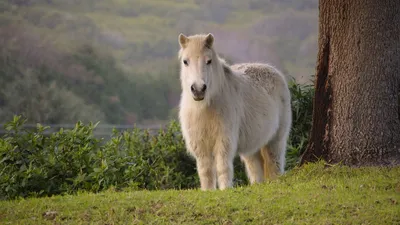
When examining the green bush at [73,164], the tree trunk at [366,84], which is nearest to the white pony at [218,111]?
the tree trunk at [366,84]

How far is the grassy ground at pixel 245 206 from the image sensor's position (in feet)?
18.6

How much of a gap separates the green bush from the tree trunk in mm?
2965

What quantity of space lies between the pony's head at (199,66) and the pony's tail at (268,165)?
225 cm

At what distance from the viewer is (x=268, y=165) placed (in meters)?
9.20

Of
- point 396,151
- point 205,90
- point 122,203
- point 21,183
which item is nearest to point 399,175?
point 396,151

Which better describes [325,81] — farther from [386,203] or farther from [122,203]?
[122,203]

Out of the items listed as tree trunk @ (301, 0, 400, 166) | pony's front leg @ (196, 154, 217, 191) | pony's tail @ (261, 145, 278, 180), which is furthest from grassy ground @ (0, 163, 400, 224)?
pony's tail @ (261, 145, 278, 180)

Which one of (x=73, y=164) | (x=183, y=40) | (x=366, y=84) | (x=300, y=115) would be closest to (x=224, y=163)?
(x=183, y=40)

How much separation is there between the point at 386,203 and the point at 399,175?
3.22 feet

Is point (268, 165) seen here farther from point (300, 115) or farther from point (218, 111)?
point (300, 115)

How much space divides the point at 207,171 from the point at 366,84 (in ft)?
7.62

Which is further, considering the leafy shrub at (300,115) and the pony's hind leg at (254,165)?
the leafy shrub at (300,115)

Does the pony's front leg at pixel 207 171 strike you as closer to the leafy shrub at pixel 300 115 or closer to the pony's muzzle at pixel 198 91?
the pony's muzzle at pixel 198 91

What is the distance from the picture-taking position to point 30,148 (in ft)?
27.4
